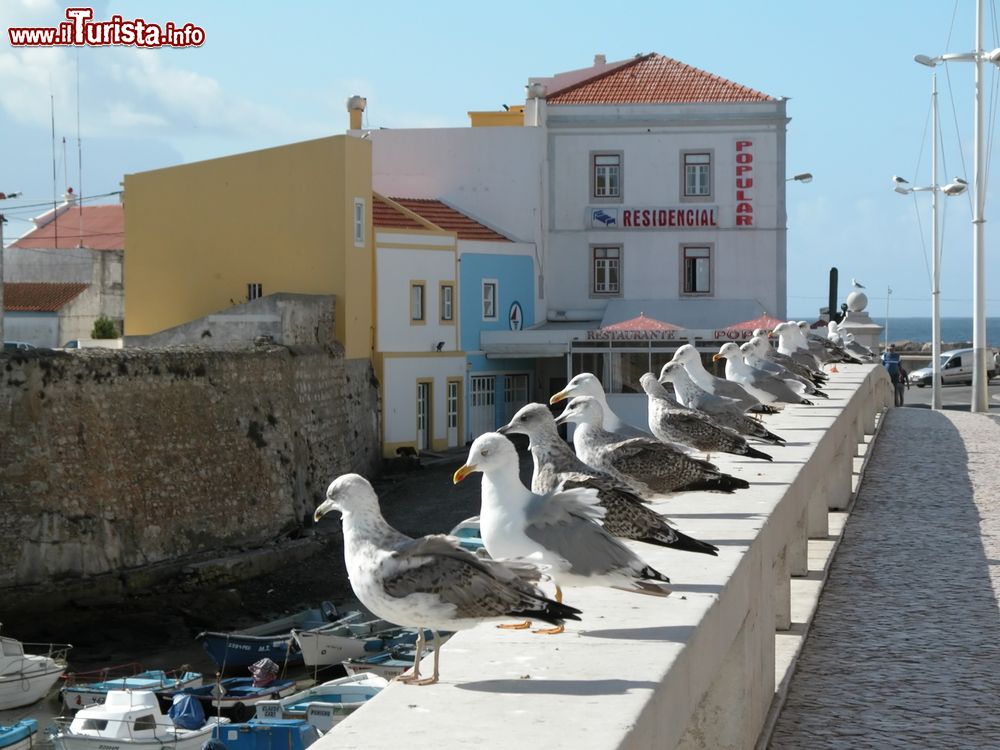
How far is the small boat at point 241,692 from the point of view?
61.5ft

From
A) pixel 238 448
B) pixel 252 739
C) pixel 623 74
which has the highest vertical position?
pixel 623 74

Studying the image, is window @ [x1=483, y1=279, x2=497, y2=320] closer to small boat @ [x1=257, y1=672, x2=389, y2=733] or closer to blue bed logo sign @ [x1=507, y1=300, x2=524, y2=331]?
blue bed logo sign @ [x1=507, y1=300, x2=524, y2=331]

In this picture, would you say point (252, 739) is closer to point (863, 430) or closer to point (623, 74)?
point (863, 430)

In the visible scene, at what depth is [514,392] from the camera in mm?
40031

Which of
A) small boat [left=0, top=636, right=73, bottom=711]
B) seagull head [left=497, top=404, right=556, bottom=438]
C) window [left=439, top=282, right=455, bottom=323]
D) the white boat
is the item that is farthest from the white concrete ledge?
window [left=439, top=282, right=455, bottom=323]

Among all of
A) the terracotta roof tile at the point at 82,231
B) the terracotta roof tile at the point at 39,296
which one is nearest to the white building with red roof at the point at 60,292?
the terracotta roof tile at the point at 39,296

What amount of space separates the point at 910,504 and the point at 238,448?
61.6 ft

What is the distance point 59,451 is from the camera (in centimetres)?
2422

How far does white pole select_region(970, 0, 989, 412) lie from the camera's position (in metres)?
25.4

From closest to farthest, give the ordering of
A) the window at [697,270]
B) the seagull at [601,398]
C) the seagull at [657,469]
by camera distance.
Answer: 1. the seagull at [657,469]
2. the seagull at [601,398]
3. the window at [697,270]

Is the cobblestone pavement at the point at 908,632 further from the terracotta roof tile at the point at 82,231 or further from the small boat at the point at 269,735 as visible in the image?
the terracotta roof tile at the point at 82,231

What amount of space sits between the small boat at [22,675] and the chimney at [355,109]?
23821 millimetres

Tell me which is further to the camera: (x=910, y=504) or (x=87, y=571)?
(x=87, y=571)

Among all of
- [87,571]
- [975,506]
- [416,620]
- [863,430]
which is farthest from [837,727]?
[87,571]
